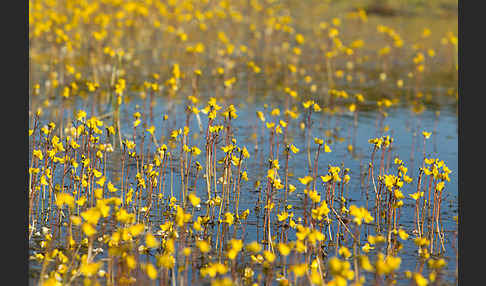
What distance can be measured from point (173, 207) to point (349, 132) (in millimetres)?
3769

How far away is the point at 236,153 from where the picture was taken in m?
8.02

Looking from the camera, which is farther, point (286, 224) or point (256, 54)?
point (256, 54)

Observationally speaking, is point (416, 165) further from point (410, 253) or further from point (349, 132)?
point (410, 253)

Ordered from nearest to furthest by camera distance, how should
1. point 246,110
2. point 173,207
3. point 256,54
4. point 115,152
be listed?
point 173,207, point 115,152, point 246,110, point 256,54

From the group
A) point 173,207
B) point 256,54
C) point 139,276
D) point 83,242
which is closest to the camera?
point 139,276

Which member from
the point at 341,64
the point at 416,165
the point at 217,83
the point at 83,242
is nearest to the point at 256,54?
the point at 341,64

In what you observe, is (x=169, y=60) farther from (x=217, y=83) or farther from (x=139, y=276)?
→ (x=139, y=276)

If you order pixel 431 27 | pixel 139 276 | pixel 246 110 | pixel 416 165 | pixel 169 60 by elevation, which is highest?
pixel 431 27

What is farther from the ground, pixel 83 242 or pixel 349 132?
pixel 349 132

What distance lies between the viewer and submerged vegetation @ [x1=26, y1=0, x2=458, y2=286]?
5.03 meters

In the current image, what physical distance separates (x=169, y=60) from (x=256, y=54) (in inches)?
68.1

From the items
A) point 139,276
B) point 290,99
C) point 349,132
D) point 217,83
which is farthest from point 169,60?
point 139,276

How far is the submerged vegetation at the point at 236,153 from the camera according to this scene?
503cm

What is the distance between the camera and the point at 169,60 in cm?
1255
